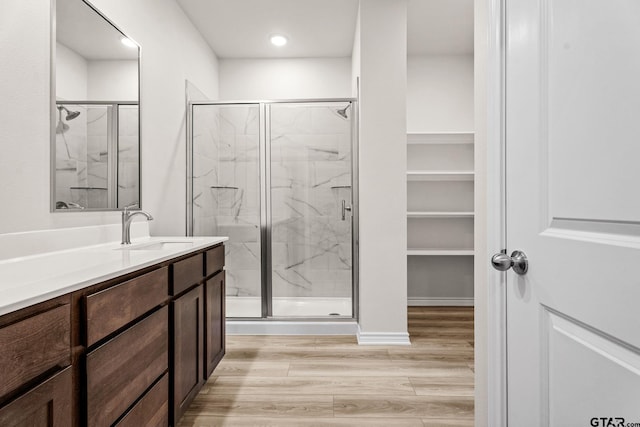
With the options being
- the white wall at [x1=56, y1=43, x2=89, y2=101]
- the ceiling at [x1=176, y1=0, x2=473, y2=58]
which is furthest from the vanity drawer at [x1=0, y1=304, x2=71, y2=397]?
the ceiling at [x1=176, y1=0, x2=473, y2=58]

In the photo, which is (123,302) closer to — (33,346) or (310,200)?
(33,346)

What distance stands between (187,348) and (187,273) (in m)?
0.36

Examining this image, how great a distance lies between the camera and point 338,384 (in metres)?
2.18

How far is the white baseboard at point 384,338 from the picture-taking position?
281cm

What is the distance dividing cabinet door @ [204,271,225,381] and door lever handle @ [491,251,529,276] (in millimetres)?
1525

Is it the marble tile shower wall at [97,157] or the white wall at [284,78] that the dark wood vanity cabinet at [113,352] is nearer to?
the marble tile shower wall at [97,157]

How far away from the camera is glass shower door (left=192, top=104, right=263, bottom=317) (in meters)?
3.18

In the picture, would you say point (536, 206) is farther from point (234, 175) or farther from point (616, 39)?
point (234, 175)

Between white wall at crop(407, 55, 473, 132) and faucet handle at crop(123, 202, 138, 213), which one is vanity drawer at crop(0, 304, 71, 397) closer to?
faucet handle at crop(123, 202, 138, 213)

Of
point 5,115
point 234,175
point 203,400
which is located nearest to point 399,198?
point 234,175

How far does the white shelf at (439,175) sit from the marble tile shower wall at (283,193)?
946 millimetres

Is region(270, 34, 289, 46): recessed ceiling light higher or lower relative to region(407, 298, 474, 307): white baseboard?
higher

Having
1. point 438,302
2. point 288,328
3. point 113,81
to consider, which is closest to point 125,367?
point 113,81

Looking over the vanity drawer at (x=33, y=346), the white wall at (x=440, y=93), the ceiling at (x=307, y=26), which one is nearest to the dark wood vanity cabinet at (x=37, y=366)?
the vanity drawer at (x=33, y=346)
